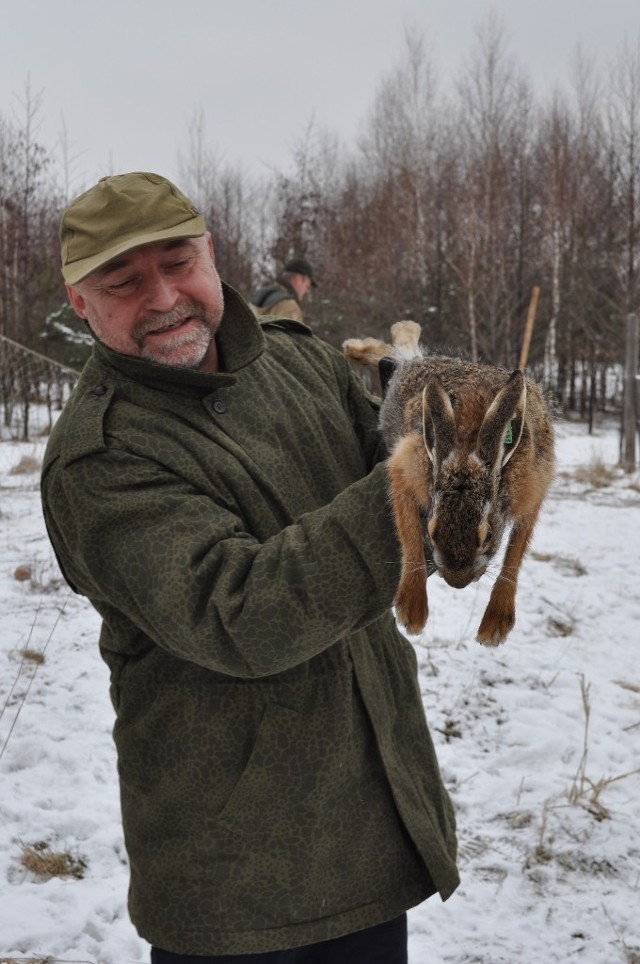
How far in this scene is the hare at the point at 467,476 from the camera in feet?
4.65

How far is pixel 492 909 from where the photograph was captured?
3.42 m

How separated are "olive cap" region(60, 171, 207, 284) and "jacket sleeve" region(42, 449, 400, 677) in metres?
0.44

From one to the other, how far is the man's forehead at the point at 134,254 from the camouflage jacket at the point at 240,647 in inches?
6.9

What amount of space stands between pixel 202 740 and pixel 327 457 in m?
0.74

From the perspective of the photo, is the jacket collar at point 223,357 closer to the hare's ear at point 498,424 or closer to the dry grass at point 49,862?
the hare's ear at point 498,424

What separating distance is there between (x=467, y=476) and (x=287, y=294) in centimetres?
752

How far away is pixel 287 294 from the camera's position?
8.66m

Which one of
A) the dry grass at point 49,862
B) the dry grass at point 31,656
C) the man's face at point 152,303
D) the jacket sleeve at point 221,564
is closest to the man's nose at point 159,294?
the man's face at point 152,303

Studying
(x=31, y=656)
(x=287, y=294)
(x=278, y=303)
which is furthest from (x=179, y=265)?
(x=287, y=294)

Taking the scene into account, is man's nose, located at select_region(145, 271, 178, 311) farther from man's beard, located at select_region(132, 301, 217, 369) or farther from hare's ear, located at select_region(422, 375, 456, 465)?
hare's ear, located at select_region(422, 375, 456, 465)

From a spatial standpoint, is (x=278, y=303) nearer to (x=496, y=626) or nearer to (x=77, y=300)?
(x=77, y=300)

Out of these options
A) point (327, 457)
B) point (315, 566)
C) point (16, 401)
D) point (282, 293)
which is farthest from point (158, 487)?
point (16, 401)

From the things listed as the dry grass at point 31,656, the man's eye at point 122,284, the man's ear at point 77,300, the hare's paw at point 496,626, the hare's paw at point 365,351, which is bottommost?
the dry grass at point 31,656

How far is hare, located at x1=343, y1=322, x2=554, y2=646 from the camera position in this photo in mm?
1416
